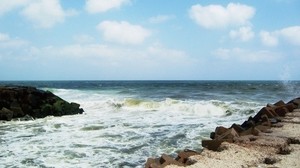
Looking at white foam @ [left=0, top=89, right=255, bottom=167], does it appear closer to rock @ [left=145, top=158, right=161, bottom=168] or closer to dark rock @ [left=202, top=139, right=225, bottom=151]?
dark rock @ [left=202, top=139, right=225, bottom=151]

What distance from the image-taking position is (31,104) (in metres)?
19.5

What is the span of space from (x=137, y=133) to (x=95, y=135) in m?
1.28

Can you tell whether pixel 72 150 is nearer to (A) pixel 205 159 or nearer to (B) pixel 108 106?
(A) pixel 205 159

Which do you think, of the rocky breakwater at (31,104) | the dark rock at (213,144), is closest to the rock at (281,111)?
the dark rock at (213,144)

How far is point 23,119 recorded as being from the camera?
1769 cm

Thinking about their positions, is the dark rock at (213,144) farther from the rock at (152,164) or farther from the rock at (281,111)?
the rock at (281,111)

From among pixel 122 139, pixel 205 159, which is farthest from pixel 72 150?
pixel 205 159

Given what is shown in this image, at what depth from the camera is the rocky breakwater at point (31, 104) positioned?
18.7m

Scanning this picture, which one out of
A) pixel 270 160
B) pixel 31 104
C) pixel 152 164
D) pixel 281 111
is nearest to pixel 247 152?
pixel 270 160

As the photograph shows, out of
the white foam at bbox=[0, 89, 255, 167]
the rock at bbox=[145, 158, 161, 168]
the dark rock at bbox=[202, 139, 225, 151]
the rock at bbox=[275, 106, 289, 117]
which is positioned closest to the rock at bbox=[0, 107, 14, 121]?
the white foam at bbox=[0, 89, 255, 167]

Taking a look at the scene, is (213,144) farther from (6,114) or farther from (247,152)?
(6,114)

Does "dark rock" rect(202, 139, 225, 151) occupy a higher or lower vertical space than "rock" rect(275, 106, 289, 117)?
lower

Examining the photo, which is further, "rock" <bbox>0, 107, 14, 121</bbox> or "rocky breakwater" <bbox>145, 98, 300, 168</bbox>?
"rock" <bbox>0, 107, 14, 121</bbox>

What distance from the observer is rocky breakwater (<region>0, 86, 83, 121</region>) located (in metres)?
18.7
